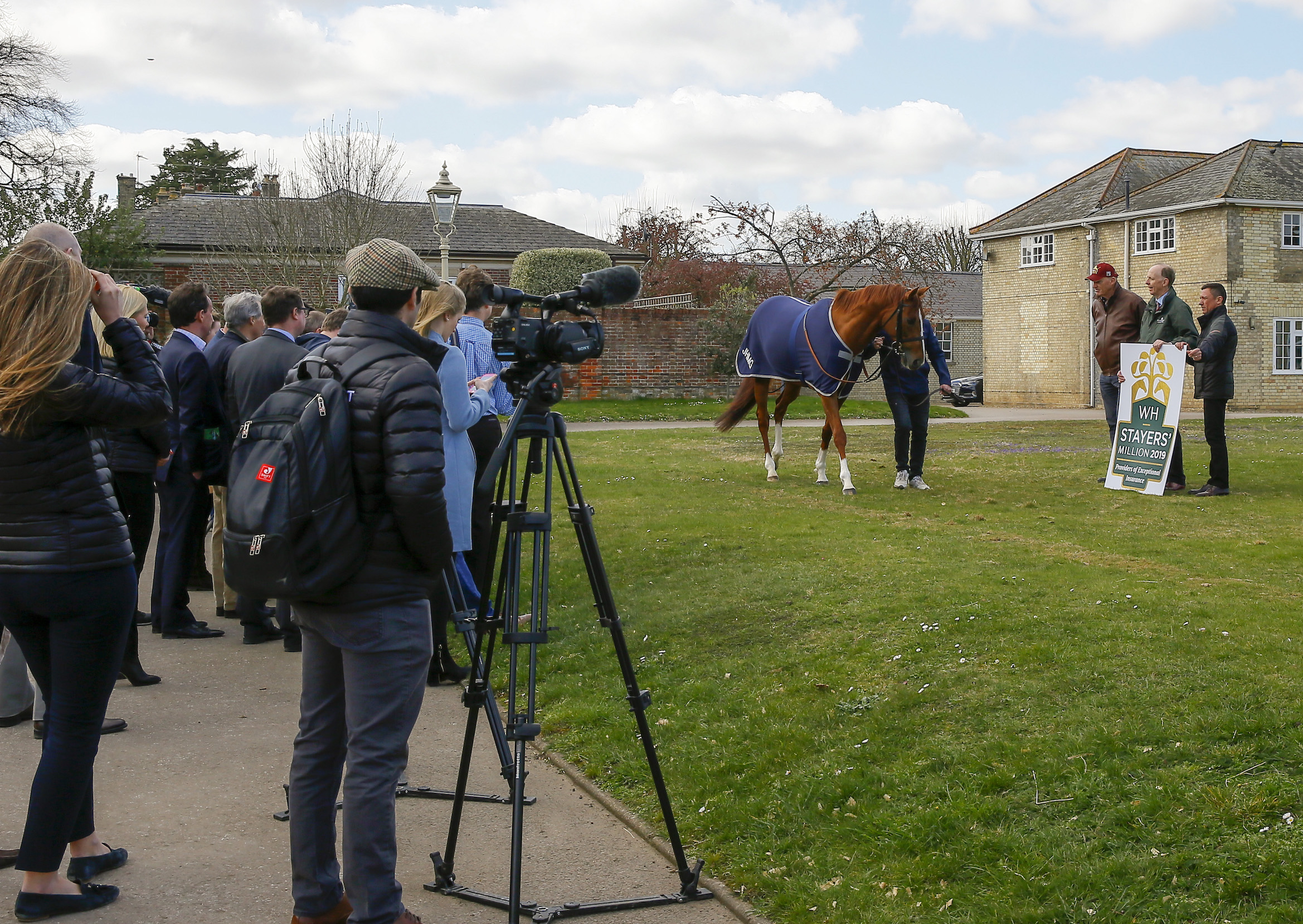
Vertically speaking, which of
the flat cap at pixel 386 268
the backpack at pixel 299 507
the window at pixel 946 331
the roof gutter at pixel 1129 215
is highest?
the roof gutter at pixel 1129 215

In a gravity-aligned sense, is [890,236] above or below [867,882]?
above

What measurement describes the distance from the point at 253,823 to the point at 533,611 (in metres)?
1.68

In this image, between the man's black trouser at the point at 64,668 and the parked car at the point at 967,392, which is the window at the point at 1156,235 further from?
the man's black trouser at the point at 64,668

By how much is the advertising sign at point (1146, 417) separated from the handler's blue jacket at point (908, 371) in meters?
1.85

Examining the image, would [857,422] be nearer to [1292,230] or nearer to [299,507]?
[1292,230]

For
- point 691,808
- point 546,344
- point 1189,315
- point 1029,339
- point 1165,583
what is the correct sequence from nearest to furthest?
point 546,344, point 691,808, point 1165,583, point 1189,315, point 1029,339

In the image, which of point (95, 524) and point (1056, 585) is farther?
point (1056, 585)

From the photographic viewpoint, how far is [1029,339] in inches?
1641

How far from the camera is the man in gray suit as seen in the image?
674cm

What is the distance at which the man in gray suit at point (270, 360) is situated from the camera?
674 centimetres

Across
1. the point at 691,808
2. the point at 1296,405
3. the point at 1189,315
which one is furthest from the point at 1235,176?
the point at 691,808

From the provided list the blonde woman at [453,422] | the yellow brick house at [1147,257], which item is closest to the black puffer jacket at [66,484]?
the blonde woman at [453,422]

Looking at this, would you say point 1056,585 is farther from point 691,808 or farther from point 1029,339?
point 1029,339

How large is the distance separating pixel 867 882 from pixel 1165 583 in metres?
4.02
